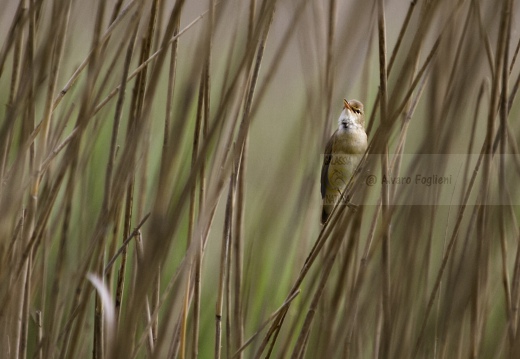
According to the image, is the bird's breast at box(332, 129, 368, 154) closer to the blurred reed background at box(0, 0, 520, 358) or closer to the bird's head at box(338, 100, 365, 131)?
the bird's head at box(338, 100, 365, 131)

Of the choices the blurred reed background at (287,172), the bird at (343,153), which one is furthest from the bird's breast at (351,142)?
the blurred reed background at (287,172)

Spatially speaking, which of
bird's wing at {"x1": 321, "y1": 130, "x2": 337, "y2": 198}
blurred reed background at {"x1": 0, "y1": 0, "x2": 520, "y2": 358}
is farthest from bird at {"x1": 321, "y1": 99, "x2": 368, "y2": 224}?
blurred reed background at {"x1": 0, "y1": 0, "x2": 520, "y2": 358}

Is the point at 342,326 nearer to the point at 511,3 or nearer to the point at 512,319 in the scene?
the point at 512,319

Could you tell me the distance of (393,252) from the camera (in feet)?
2.81

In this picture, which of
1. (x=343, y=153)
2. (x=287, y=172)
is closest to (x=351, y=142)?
(x=343, y=153)

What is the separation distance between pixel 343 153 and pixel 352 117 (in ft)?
0.36

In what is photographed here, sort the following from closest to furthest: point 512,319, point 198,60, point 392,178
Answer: point 198,60
point 512,319
point 392,178

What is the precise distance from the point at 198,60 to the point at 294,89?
154cm

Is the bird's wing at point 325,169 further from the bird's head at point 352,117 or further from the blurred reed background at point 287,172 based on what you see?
the blurred reed background at point 287,172

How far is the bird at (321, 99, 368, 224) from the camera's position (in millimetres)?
1476

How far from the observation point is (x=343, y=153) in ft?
4.95

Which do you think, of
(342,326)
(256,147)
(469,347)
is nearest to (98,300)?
(342,326)

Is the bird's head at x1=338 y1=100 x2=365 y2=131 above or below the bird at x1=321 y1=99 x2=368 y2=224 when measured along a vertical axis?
above

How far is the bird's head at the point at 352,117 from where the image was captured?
60.5 inches
